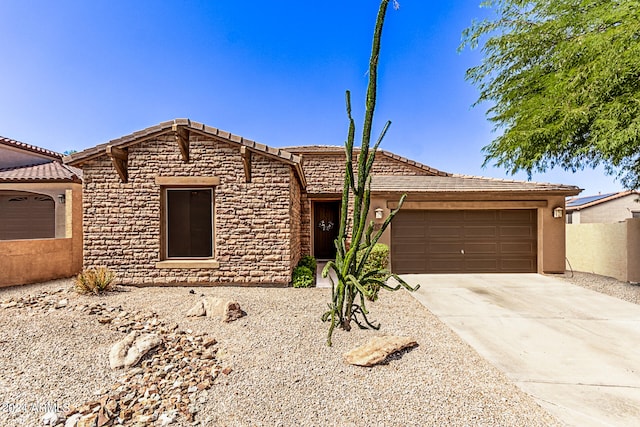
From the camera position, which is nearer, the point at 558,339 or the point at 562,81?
the point at 558,339

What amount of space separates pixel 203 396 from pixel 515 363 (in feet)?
12.4

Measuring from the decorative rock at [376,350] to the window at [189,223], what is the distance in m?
5.37

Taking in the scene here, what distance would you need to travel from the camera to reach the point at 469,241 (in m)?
9.56

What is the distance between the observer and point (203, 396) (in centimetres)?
303

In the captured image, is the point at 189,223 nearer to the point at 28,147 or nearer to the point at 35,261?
the point at 35,261

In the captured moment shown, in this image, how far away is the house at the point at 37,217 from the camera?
25.5ft

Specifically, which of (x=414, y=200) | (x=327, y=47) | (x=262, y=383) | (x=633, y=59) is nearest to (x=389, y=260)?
(x=414, y=200)

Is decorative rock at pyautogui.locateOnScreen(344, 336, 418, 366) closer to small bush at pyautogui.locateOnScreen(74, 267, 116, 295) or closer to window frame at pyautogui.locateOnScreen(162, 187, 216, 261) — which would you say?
window frame at pyautogui.locateOnScreen(162, 187, 216, 261)

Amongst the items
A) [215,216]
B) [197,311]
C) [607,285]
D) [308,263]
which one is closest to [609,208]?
[607,285]

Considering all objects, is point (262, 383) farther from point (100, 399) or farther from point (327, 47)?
point (327, 47)

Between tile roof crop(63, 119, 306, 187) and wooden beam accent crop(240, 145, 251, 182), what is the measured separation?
0.56ft

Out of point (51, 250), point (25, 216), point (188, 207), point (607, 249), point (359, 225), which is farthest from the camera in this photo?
point (25, 216)

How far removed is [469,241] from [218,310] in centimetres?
815

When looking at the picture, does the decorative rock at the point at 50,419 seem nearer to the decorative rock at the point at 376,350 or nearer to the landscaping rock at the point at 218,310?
the landscaping rock at the point at 218,310
